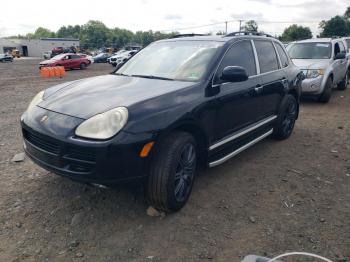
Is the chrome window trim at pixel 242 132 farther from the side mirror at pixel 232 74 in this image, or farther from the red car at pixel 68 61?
the red car at pixel 68 61

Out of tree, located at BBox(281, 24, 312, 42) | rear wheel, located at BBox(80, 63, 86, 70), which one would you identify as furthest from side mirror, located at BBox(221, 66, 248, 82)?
tree, located at BBox(281, 24, 312, 42)

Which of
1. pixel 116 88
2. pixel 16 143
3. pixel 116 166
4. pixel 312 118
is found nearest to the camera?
pixel 116 166

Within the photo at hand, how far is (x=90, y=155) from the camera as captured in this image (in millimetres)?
2629

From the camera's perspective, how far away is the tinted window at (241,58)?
3836mm

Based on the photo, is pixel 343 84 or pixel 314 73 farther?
pixel 343 84

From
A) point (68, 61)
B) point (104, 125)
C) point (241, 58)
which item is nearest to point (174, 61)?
point (241, 58)

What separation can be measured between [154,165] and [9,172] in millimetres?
2301

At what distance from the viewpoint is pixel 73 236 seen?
289 cm

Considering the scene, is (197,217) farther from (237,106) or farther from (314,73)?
(314,73)

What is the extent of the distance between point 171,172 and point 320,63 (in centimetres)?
726

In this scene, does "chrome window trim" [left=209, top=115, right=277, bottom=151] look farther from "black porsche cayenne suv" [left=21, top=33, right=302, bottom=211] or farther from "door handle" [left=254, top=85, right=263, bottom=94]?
"door handle" [left=254, top=85, right=263, bottom=94]

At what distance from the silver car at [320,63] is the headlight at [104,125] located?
7.02 meters

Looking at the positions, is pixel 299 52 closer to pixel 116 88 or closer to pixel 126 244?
pixel 116 88

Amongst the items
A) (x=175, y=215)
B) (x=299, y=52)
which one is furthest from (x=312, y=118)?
(x=175, y=215)
